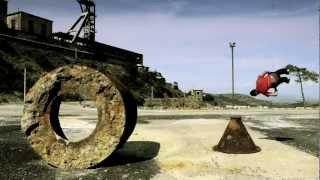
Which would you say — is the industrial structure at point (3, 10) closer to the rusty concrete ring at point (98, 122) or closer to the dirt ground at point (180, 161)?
the dirt ground at point (180, 161)

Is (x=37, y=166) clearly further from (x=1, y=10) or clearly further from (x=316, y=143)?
(x=1, y=10)

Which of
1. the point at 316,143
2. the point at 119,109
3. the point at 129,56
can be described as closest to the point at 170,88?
the point at 129,56

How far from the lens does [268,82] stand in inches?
528

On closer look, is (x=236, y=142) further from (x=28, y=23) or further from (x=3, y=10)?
(x=3, y=10)

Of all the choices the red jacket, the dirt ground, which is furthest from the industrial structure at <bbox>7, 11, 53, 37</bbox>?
the red jacket

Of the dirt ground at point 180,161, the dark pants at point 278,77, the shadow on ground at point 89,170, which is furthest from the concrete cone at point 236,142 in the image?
the shadow on ground at point 89,170

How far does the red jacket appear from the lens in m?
13.4

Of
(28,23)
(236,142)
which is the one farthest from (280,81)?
(28,23)

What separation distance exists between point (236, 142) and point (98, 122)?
165 inches

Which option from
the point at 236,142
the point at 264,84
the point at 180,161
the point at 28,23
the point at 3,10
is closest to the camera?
the point at 180,161

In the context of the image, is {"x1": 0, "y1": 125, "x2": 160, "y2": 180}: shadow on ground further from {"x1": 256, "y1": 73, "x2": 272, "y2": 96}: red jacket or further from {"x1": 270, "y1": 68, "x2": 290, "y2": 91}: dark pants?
{"x1": 270, "y1": 68, "x2": 290, "y2": 91}: dark pants

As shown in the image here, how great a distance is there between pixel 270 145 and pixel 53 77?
688cm

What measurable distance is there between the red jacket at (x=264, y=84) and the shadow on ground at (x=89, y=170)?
3.51 m

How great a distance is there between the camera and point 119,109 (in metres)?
10.5
